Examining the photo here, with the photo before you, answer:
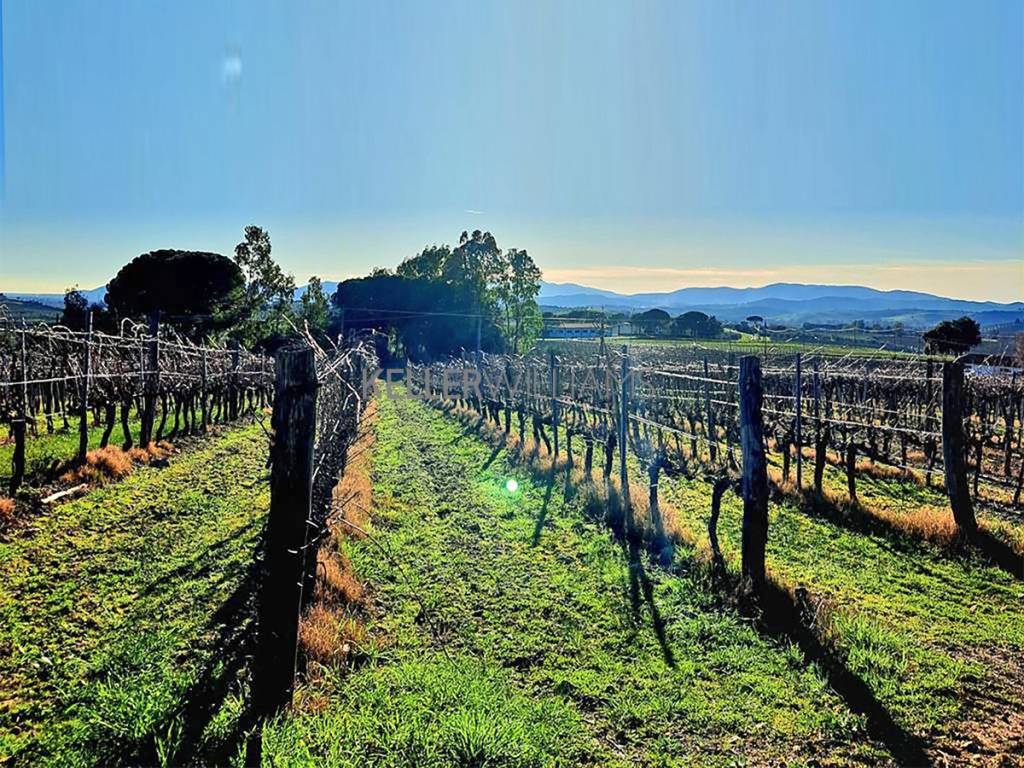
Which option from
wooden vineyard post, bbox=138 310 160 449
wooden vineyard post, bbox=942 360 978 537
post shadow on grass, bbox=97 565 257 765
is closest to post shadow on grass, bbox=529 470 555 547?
post shadow on grass, bbox=97 565 257 765

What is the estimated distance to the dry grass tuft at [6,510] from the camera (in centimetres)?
715

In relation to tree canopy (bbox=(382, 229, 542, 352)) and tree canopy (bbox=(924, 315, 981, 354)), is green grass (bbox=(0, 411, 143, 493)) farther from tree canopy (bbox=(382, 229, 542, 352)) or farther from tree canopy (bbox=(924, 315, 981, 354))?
tree canopy (bbox=(924, 315, 981, 354))

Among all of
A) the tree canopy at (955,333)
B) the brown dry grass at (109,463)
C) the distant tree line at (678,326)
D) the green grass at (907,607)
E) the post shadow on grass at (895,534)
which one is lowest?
the green grass at (907,607)

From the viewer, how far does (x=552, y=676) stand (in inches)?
173

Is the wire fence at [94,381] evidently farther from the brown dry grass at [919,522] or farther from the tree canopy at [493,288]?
the tree canopy at [493,288]

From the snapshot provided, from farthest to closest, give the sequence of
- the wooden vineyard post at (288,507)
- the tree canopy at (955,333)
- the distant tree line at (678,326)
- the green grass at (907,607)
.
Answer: the distant tree line at (678,326) → the tree canopy at (955,333) → the green grass at (907,607) → the wooden vineyard post at (288,507)

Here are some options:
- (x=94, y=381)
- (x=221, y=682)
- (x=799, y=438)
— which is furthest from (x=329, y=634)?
(x=94, y=381)

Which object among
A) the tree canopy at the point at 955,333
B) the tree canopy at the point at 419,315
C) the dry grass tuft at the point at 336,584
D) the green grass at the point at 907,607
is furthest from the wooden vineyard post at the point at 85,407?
the tree canopy at the point at 955,333

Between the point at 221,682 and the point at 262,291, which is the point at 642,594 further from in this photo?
the point at 262,291

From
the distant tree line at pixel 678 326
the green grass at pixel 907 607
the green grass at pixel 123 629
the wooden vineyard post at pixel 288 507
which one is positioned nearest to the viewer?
the green grass at pixel 123 629

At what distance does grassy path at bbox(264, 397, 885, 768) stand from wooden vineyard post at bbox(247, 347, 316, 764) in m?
0.41

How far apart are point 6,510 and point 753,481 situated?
7.85 m

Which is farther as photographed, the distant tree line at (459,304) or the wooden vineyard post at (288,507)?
the distant tree line at (459,304)

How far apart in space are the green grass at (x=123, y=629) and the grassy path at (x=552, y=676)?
70cm
